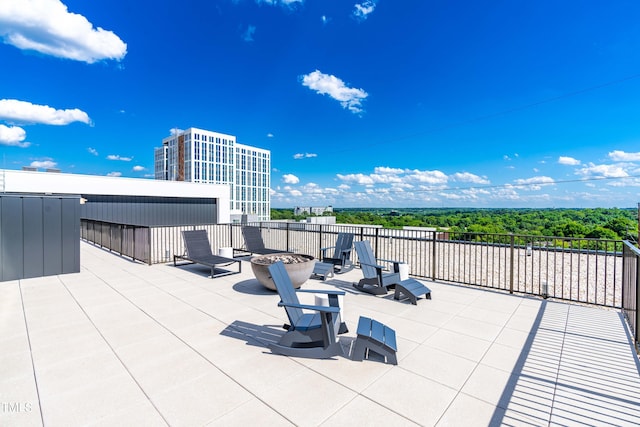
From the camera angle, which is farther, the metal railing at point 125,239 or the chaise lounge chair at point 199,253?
the metal railing at point 125,239

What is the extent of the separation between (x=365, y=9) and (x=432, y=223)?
18.4m

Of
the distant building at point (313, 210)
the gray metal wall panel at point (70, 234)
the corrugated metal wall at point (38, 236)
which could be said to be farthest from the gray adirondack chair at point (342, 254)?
the distant building at point (313, 210)

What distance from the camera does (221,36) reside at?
71.2ft

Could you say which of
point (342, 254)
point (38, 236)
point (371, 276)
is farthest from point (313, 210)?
point (371, 276)

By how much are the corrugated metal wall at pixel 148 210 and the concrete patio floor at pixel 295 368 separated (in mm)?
18857

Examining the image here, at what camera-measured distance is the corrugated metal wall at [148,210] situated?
2106 cm

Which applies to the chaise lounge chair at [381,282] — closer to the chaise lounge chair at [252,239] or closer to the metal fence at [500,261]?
the metal fence at [500,261]

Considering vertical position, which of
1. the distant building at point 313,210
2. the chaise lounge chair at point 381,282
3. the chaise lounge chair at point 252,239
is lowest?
the chaise lounge chair at point 381,282

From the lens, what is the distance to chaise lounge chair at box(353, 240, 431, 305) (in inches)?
193

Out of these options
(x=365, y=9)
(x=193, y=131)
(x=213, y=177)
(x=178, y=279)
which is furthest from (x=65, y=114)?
(x=178, y=279)

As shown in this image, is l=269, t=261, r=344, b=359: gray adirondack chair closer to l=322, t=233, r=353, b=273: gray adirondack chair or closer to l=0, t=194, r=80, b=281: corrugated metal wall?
l=322, t=233, r=353, b=273: gray adirondack chair

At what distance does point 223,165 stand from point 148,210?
136ft

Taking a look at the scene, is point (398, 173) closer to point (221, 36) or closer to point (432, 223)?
point (432, 223)

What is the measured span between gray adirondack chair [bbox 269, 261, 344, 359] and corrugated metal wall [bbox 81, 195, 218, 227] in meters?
20.6
